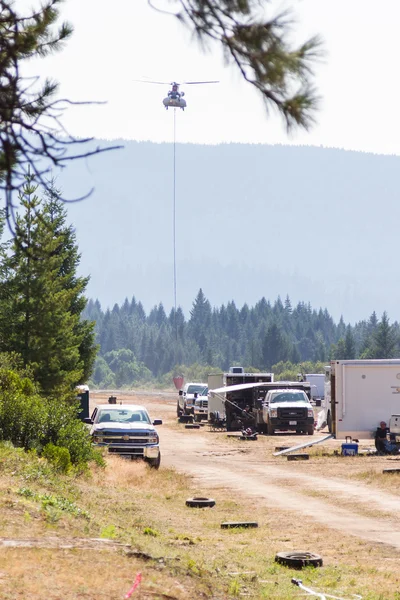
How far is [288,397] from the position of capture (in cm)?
3825

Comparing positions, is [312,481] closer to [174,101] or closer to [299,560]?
[299,560]

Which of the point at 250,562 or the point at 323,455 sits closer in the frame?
the point at 250,562

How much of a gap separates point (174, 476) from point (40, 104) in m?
14.1

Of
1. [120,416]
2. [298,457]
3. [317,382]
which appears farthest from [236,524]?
[317,382]

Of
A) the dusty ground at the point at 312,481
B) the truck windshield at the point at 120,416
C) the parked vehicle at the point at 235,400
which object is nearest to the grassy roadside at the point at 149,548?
the dusty ground at the point at 312,481

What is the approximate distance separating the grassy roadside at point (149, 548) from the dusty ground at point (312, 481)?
0.56 m

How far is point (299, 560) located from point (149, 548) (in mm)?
1692

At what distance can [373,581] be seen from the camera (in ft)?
33.6

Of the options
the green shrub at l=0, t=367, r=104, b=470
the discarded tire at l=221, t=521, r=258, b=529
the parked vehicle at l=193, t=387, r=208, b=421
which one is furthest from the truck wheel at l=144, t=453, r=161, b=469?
the parked vehicle at l=193, t=387, r=208, b=421

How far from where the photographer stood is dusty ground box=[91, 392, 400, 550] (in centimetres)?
1505

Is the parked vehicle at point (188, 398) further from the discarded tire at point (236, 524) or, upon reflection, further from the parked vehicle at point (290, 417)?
the discarded tire at point (236, 524)

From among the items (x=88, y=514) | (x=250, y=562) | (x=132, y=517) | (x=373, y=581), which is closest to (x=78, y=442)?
(x=132, y=517)

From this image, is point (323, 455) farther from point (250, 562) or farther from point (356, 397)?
point (250, 562)

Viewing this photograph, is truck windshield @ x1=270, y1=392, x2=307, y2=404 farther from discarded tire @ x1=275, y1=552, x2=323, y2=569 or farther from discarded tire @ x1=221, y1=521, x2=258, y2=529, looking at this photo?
discarded tire @ x1=275, y1=552, x2=323, y2=569
